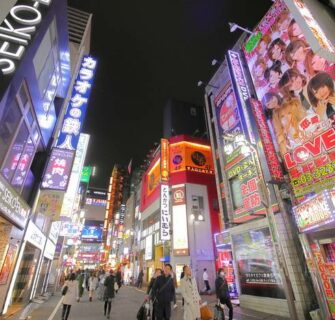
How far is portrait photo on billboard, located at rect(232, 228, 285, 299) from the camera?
36.5 feet

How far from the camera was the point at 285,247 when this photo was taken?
10.4 meters

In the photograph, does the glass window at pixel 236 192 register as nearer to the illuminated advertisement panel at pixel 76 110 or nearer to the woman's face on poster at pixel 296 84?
the woman's face on poster at pixel 296 84

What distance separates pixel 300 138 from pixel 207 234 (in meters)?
16.9

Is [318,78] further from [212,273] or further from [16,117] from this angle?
[212,273]

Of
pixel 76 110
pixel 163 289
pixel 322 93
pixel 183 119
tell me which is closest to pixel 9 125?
pixel 76 110

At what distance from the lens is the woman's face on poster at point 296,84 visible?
11.0 meters


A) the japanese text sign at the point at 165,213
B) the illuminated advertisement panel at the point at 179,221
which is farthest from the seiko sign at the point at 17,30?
the illuminated advertisement panel at the point at 179,221

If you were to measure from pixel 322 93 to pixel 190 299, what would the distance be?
31.8ft

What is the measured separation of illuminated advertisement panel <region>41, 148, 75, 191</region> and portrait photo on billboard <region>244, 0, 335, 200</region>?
36.3ft

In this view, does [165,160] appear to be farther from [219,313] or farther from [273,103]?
[219,313]

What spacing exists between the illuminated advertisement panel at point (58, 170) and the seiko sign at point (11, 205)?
2120mm

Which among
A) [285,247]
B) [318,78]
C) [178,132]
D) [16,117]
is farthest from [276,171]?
[178,132]

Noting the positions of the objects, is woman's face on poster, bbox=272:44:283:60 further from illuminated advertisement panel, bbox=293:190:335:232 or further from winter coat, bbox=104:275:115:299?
winter coat, bbox=104:275:115:299

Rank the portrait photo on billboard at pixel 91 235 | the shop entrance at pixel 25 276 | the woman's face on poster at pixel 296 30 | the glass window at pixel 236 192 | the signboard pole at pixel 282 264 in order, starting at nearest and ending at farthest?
the signboard pole at pixel 282 264
the woman's face on poster at pixel 296 30
the shop entrance at pixel 25 276
the glass window at pixel 236 192
the portrait photo on billboard at pixel 91 235
